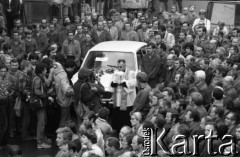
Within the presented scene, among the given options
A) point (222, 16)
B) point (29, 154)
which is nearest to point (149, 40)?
point (222, 16)

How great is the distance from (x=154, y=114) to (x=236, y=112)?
1.51 meters

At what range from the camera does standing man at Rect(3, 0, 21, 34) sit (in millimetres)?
25891

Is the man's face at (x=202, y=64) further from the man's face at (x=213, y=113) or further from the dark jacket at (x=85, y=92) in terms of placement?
the man's face at (x=213, y=113)

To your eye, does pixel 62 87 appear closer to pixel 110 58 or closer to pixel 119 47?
pixel 110 58

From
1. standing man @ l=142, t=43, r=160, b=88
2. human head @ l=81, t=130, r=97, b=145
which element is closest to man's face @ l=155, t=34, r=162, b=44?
standing man @ l=142, t=43, r=160, b=88

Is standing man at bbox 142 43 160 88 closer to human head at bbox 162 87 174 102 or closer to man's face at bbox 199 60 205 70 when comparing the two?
man's face at bbox 199 60 205 70

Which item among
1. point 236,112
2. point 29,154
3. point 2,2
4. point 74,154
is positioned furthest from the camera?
point 2,2

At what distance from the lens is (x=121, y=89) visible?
17719mm

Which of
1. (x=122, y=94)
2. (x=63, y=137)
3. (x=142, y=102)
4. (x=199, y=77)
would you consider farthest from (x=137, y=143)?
(x=122, y=94)

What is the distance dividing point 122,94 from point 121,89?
0.11 m

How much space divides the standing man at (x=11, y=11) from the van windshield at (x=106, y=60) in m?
6.57

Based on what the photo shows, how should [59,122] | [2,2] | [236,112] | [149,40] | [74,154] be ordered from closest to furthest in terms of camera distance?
[74,154]
[236,112]
[59,122]
[149,40]
[2,2]

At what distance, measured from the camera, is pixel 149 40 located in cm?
2259

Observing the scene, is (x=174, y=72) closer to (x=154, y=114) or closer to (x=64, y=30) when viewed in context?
(x=154, y=114)
